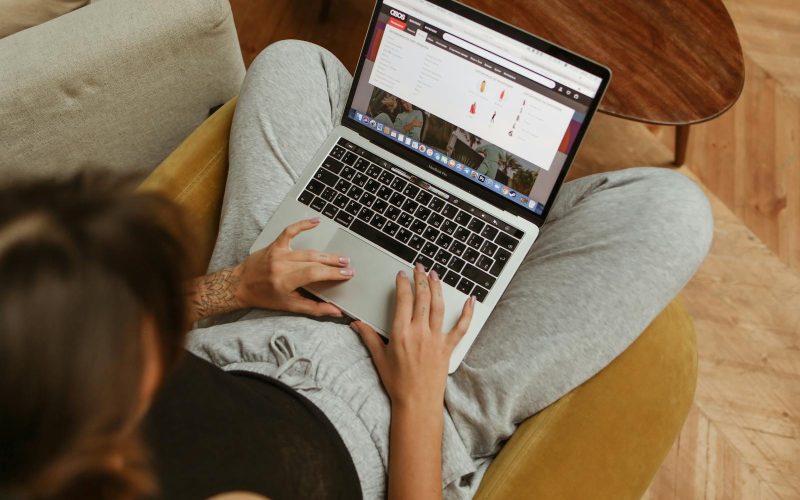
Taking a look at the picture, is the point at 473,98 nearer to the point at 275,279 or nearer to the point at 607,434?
the point at 275,279

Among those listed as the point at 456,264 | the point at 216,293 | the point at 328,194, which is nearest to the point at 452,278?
the point at 456,264

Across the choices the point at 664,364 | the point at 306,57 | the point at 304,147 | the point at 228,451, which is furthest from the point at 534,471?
the point at 306,57

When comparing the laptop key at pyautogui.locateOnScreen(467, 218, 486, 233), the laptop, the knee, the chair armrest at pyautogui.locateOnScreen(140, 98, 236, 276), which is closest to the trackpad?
the laptop

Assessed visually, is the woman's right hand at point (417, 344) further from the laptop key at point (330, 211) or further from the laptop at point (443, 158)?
the laptop key at point (330, 211)

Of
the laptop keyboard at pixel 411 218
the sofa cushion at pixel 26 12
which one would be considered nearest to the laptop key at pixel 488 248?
the laptop keyboard at pixel 411 218

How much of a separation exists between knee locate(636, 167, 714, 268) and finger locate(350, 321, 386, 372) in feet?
1.35

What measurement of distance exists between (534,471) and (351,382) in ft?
0.85

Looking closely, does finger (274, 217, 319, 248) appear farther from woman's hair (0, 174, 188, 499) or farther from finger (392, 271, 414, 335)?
woman's hair (0, 174, 188, 499)

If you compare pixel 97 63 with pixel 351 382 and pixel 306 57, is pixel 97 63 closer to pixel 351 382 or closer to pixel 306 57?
pixel 306 57

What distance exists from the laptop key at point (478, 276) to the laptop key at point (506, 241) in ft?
0.16

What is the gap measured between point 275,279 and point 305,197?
160 mm

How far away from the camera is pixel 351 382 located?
2.85 ft

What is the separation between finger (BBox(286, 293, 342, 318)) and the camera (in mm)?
936

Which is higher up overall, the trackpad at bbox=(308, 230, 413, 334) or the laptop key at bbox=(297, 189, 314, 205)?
the laptop key at bbox=(297, 189, 314, 205)
